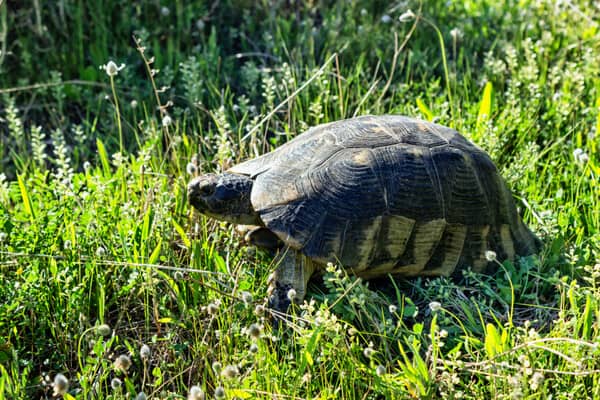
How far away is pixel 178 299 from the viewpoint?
11.8ft

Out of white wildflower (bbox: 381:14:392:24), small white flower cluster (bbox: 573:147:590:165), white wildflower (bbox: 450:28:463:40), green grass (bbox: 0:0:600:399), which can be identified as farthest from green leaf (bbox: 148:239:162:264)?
white wildflower (bbox: 381:14:392:24)

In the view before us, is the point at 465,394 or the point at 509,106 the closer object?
the point at 465,394

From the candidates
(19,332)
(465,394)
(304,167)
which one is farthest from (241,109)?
(465,394)

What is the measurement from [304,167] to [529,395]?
54.8 inches

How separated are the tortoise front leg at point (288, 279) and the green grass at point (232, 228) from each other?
0.11 m

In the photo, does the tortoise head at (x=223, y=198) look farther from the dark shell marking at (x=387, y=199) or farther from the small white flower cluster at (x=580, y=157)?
the small white flower cluster at (x=580, y=157)

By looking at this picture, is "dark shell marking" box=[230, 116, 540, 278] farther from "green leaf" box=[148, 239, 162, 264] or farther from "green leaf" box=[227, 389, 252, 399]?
"green leaf" box=[227, 389, 252, 399]

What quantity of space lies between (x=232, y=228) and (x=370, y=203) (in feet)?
2.62

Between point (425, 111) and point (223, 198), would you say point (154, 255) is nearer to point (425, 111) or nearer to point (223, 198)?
point (223, 198)

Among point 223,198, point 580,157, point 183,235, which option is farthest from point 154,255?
point 580,157

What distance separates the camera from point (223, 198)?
3.69 meters

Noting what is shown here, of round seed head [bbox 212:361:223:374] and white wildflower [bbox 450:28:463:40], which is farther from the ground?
white wildflower [bbox 450:28:463:40]

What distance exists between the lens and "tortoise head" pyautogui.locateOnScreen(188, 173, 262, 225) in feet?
12.1

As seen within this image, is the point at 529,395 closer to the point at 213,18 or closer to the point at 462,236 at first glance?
the point at 462,236
